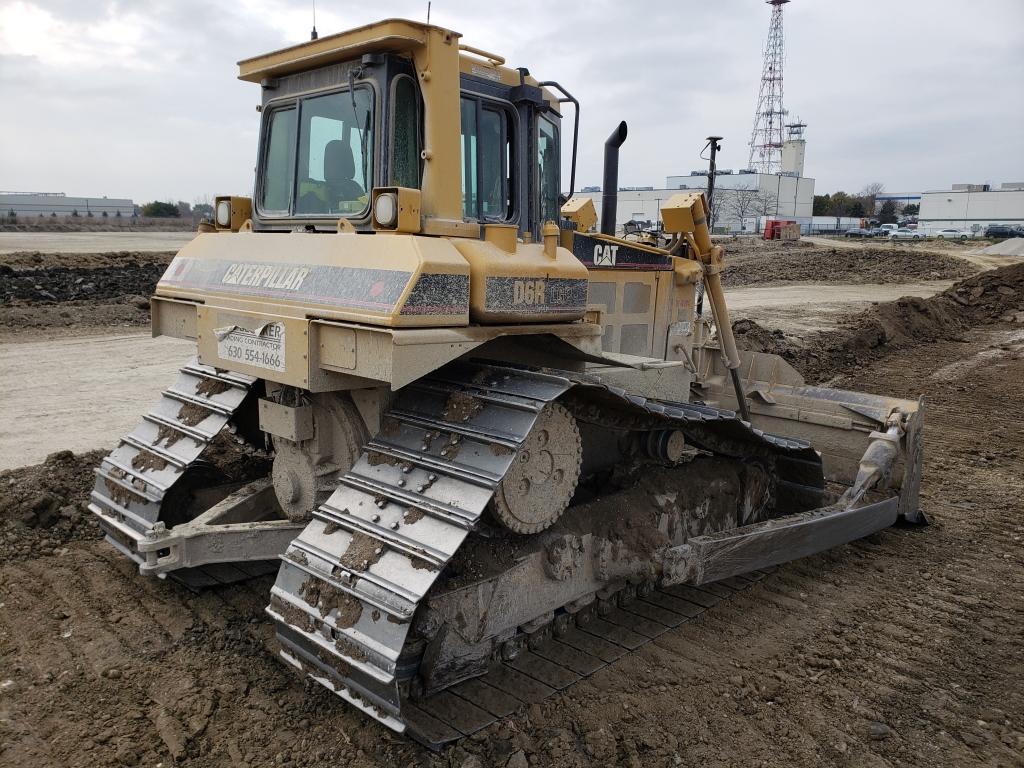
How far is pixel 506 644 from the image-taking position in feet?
12.9

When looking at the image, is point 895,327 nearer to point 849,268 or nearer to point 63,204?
point 849,268

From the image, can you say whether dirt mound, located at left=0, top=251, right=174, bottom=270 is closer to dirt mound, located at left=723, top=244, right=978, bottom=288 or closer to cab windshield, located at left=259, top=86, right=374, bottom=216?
cab windshield, located at left=259, top=86, right=374, bottom=216

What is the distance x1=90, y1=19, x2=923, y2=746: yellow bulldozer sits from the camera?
3.34 meters

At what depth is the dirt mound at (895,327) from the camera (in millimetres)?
12922

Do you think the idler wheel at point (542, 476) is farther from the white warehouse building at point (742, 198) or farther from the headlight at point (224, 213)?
the white warehouse building at point (742, 198)

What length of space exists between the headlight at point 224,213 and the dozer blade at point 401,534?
1.85 metres

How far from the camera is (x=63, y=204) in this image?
71.4 meters

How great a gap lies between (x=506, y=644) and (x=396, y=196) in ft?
7.00

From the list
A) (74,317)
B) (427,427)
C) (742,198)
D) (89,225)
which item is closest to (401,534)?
(427,427)

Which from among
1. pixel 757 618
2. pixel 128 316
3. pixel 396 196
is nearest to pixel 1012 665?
pixel 757 618

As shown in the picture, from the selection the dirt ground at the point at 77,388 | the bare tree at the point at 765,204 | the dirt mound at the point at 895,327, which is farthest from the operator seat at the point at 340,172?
the bare tree at the point at 765,204

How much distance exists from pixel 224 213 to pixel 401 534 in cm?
262

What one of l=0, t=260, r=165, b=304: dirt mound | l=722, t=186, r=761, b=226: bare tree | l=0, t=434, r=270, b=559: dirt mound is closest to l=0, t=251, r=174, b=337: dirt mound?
l=0, t=260, r=165, b=304: dirt mound

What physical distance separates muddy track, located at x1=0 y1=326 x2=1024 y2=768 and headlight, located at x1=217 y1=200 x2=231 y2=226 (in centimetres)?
213
